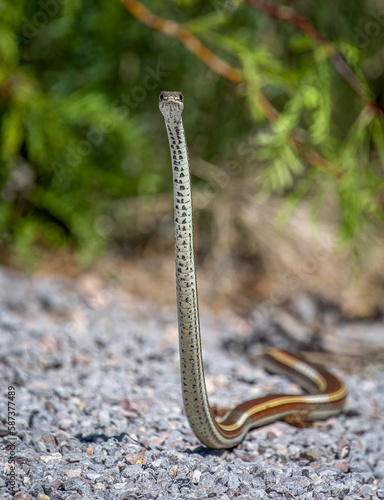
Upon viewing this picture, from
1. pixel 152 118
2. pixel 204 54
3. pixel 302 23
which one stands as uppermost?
pixel 302 23

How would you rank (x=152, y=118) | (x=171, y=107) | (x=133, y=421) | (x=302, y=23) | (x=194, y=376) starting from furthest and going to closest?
(x=152, y=118), (x=302, y=23), (x=133, y=421), (x=194, y=376), (x=171, y=107)

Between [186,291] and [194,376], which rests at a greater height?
[186,291]

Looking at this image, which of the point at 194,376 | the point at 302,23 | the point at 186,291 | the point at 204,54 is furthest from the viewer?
the point at 204,54

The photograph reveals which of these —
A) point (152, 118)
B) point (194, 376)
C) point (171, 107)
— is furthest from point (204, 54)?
point (194, 376)

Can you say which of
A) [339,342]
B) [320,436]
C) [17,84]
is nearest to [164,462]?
[320,436]

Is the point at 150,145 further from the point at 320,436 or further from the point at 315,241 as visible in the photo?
the point at 320,436

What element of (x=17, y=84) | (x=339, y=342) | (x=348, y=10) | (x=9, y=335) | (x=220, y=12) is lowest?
(x=9, y=335)

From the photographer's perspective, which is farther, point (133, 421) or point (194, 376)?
point (133, 421)

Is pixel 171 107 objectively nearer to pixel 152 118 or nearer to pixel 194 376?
pixel 194 376
